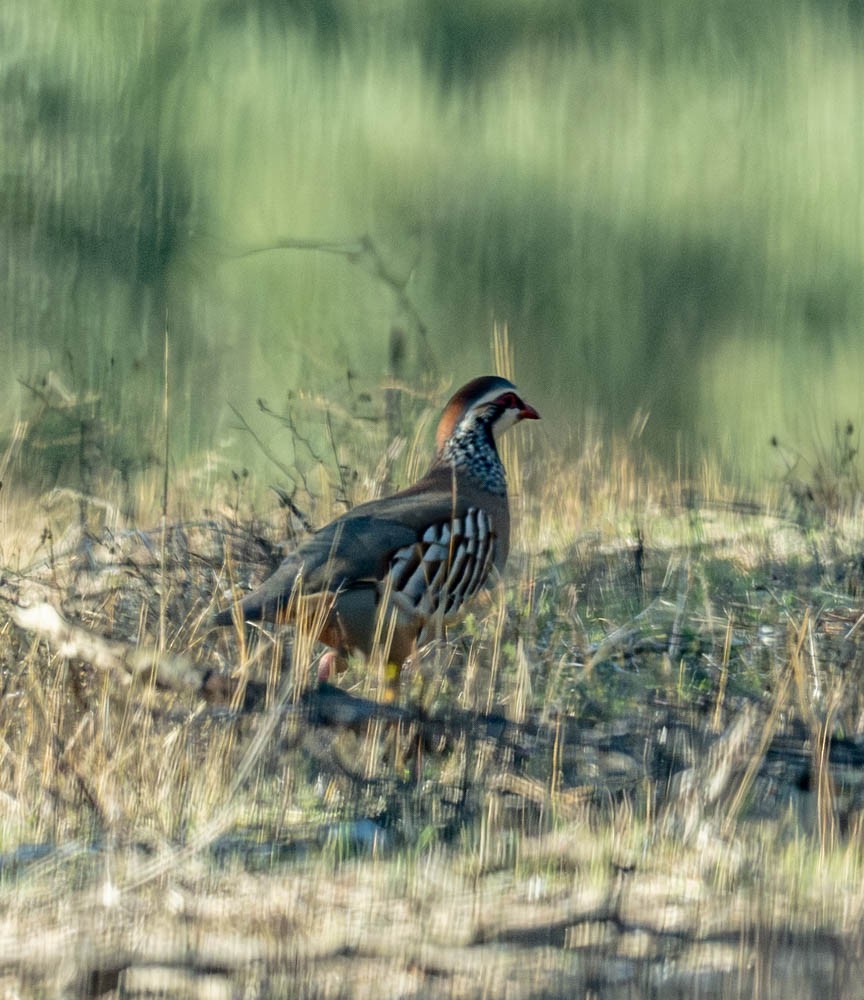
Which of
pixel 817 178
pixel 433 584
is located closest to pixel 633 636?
pixel 433 584

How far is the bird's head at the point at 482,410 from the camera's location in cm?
484

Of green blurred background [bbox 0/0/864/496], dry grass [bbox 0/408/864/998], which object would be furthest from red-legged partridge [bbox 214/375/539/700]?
green blurred background [bbox 0/0/864/496]

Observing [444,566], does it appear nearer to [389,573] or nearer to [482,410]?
[389,573]

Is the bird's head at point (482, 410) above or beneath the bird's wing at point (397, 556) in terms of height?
above

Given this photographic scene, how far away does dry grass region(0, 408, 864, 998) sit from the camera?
2.48 m

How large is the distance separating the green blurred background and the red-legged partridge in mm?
4356

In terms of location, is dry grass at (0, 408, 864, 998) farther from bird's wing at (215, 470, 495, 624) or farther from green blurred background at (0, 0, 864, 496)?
green blurred background at (0, 0, 864, 496)

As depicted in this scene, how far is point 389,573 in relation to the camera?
4020 millimetres

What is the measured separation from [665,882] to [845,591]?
2.53m

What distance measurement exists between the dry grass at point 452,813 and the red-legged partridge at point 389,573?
137mm

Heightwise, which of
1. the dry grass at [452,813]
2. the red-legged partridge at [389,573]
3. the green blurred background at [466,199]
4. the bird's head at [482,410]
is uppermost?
the green blurred background at [466,199]

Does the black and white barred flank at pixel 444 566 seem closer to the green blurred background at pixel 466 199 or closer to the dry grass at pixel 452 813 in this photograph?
the dry grass at pixel 452 813

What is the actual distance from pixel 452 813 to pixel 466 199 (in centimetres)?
679

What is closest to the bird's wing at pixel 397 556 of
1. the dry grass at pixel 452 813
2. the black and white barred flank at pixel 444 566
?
the black and white barred flank at pixel 444 566
